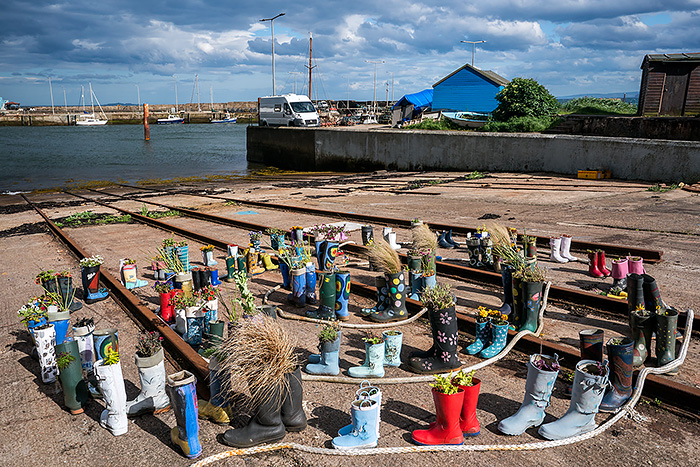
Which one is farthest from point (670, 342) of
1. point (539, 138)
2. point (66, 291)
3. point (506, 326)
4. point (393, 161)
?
point (393, 161)

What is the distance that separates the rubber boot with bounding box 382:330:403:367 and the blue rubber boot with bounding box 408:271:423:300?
5.74 ft

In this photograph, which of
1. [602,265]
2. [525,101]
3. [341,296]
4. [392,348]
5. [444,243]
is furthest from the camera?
[525,101]

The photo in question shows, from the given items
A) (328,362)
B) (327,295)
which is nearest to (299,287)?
(327,295)

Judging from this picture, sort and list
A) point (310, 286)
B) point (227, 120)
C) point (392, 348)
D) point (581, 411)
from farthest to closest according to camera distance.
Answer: point (227, 120), point (310, 286), point (392, 348), point (581, 411)

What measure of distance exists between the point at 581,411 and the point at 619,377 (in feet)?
1.85

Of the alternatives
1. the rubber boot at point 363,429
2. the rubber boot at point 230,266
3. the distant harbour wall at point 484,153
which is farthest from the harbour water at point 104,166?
the rubber boot at point 363,429

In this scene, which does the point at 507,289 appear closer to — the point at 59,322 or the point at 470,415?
the point at 470,415

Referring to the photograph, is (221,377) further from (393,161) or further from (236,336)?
(393,161)

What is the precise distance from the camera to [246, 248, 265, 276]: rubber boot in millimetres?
8266

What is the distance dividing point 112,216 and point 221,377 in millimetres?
12807

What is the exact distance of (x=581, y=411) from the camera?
12.6 feet

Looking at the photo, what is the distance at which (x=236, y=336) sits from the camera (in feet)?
13.0

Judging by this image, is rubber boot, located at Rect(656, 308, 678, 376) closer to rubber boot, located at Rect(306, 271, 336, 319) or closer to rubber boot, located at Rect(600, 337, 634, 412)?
rubber boot, located at Rect(600, 337, 634, 412)

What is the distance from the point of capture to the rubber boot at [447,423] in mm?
3715
